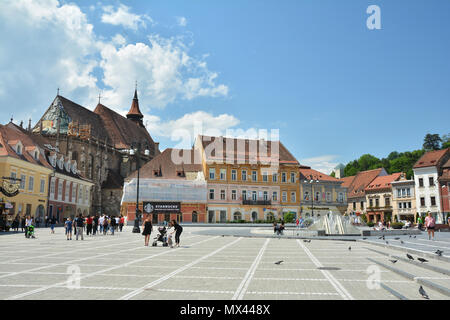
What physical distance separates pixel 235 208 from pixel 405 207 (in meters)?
30.8

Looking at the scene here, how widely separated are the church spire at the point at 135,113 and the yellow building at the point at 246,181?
49335 millimetres

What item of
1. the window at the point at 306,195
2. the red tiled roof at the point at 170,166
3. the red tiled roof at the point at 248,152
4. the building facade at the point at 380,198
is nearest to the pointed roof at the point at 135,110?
the red tiled roof at the point at 170,166

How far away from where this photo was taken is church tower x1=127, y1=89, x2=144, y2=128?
106 meters

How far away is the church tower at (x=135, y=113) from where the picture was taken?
349 feet

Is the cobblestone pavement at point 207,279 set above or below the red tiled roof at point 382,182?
below

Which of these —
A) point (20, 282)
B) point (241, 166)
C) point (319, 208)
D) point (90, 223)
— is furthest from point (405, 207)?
point (20, 282)

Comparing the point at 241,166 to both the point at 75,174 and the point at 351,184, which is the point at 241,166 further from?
the point at 351,184

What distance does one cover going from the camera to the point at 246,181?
59688mm

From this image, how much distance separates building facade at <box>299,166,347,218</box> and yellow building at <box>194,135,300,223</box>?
2.19 metres

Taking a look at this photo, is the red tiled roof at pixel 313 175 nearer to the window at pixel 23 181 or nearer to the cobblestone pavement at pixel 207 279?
the window at pixel 23 181

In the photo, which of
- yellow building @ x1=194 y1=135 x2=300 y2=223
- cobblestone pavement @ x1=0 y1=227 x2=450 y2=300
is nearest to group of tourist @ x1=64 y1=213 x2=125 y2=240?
cobblestone pavement @ x1=0 y1=227 x2=450 y2=300

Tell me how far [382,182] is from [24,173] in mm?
61188

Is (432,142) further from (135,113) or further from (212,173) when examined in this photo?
(135,113)

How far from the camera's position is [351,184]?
80.6 meters
